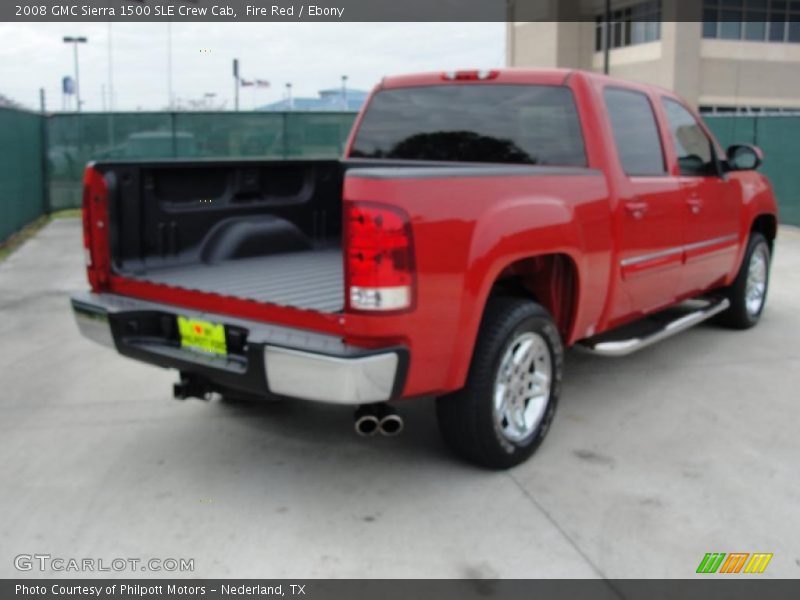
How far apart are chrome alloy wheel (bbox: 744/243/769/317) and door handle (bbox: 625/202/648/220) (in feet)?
7.37

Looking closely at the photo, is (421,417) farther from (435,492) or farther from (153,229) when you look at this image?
(153,229)

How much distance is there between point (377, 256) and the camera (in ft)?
10.5

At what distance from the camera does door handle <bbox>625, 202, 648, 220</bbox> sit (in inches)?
183

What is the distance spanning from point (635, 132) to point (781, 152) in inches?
408

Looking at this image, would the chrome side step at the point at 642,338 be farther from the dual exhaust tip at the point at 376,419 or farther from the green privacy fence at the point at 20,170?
the green privacy fence at the point at 20,170

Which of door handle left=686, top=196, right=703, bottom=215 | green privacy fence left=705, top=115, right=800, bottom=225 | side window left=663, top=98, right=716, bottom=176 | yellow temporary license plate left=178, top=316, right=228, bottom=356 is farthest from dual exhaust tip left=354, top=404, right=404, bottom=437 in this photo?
green privacy fence left=705, top=115, right=800, bottom=225

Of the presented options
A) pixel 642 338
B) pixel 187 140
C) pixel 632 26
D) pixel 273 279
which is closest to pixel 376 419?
pixel 273 279

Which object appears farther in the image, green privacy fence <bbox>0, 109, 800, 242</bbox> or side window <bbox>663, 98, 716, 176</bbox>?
green privacy fence <bbox>0, 109, 800, 242</bbox>

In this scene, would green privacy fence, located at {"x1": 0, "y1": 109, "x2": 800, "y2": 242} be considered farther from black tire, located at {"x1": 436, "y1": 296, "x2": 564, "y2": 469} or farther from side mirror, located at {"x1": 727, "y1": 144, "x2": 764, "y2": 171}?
black tire, located at {"x1": 436, "y1": 296, "x2": 564, "y2": 469}

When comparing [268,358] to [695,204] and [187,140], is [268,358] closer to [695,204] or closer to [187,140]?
[695,204]

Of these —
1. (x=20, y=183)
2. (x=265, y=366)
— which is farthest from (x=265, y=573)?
(x=20, y=183)

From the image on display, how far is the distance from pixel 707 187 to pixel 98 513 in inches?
168

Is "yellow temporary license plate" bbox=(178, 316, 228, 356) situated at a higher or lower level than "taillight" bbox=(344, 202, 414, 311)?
lower

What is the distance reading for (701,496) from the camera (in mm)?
3783
